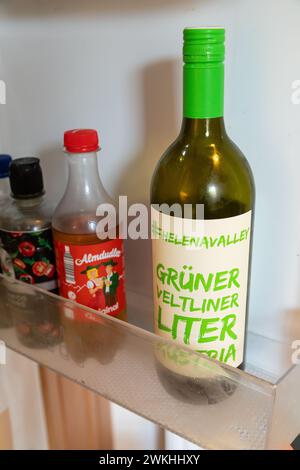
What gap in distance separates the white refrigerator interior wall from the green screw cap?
66 mm

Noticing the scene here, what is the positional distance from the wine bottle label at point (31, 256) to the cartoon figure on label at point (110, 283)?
7 cm

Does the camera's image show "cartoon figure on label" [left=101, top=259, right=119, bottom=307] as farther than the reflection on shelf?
Yes

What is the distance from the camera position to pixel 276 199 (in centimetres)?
43

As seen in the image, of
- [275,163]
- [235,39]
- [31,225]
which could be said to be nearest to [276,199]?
[275,163]

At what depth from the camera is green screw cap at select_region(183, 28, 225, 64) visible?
345 mm

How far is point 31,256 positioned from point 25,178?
0.08 m

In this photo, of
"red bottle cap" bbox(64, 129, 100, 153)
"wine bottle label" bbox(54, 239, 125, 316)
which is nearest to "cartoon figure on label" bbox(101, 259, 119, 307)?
"wine bottle label" bbox(54, 239, 125, 316)

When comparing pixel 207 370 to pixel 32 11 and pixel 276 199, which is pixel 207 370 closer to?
pixel 276 199

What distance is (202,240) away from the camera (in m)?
0.37

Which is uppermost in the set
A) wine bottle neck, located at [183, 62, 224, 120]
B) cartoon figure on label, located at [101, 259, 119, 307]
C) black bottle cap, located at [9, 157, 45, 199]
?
wine bottle neck, located at [183, 62, 224, 120]

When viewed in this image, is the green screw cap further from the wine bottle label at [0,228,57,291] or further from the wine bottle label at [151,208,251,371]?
the wine bottle label at [0,228,57,291]

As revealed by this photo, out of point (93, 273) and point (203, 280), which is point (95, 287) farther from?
point (203, 280)


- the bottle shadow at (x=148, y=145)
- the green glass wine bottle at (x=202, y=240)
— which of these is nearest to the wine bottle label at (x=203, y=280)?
the green glass wine bottle at (x=202, y=240)

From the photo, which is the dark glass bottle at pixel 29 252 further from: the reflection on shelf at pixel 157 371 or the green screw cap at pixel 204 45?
the green screw cap at pixel 204 45
